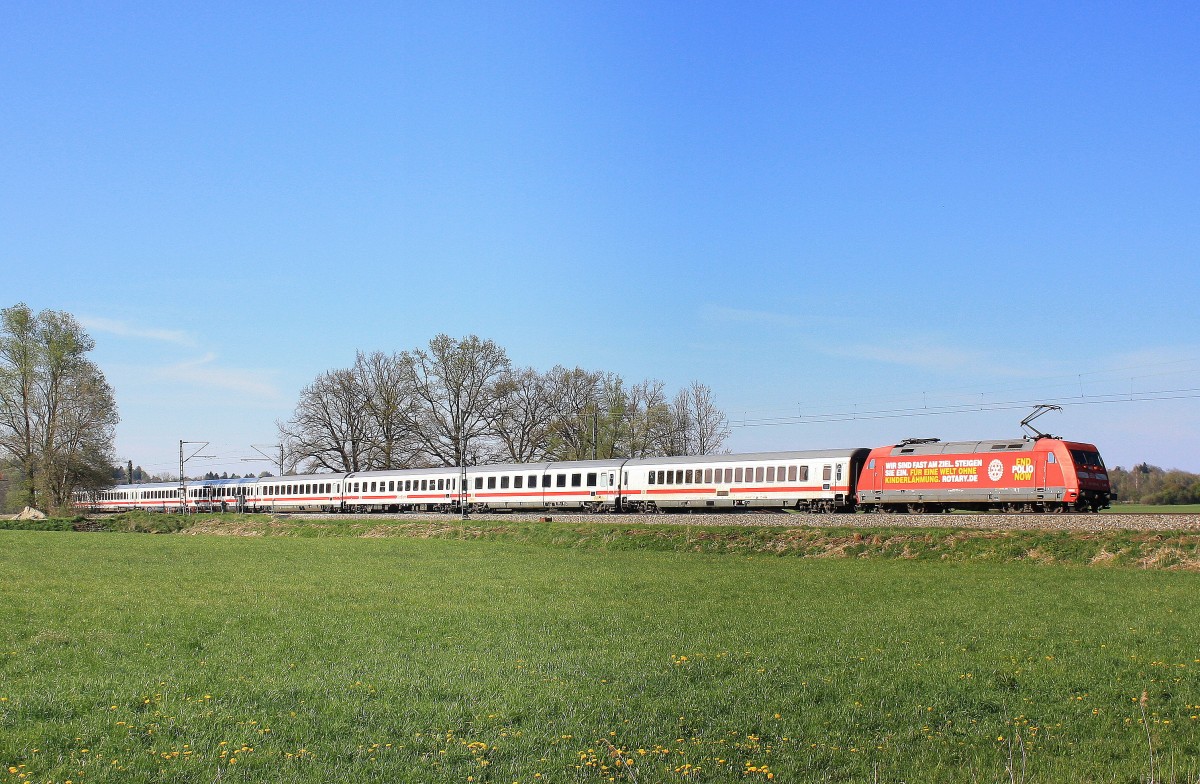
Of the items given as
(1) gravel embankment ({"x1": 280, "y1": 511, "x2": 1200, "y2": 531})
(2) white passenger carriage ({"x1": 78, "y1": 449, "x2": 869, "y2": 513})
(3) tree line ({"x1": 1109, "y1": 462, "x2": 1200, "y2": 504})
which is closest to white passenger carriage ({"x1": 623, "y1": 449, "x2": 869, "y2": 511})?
(2) white passenger carriage ({"x1": 78, "y1": 449, "x2": 869, "y2": 513})

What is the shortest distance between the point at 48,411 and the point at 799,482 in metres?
59.3

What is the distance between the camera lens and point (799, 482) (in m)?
44.8

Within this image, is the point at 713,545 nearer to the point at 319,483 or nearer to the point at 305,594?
the point at 305,594

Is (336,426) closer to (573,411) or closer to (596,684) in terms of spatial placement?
(573,411)

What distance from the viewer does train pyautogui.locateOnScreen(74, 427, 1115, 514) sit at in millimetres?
38062

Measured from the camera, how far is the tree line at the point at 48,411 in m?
72.4

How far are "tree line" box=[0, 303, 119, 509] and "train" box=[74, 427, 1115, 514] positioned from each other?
23.4 meters

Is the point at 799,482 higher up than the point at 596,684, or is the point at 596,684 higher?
the point at 799,482

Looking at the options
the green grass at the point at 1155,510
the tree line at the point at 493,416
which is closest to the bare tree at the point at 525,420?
the tree line at the point at 493,416

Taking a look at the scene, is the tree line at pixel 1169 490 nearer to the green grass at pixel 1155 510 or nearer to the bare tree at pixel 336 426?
the green grass at pixel 1155 510

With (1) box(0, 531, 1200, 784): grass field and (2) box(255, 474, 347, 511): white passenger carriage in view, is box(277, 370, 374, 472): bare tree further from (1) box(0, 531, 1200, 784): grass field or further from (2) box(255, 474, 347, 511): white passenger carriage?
(1) box(0, 531, 1200, 784): grass field

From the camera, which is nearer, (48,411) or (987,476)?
(987,476)

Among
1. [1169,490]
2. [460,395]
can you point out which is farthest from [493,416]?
[1169,490]

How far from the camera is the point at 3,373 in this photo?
234 ft
